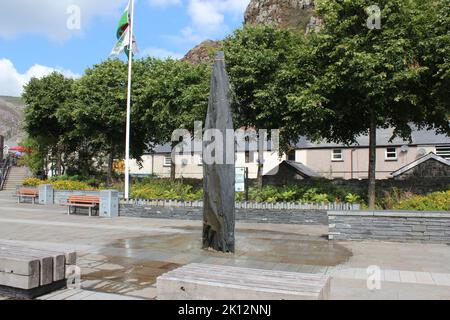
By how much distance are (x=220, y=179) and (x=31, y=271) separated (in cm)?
479

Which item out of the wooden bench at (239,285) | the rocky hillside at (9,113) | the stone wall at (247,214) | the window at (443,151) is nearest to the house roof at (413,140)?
the window at (443,151)

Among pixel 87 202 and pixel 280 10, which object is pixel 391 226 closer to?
pixel 87 202

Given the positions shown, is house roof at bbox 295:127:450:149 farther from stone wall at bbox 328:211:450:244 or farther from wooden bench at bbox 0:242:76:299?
wooden bench at bbox 0:242:76:299

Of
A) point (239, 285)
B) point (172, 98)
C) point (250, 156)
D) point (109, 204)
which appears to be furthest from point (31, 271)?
point (250, 156)

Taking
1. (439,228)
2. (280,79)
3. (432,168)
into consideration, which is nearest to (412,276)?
(439,228)

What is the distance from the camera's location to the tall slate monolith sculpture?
31.1 feet

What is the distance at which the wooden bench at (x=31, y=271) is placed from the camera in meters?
5.41

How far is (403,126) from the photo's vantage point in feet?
59.4

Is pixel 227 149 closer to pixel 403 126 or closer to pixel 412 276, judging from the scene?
pixel 412 276

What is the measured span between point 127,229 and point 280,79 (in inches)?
342

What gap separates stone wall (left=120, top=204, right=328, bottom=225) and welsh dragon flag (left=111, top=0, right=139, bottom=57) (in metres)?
7.38

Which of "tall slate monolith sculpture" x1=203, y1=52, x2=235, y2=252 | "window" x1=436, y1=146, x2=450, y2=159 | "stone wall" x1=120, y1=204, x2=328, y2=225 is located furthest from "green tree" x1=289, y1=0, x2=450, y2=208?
"window" x1=436, y1=146, x2=450, y2=159

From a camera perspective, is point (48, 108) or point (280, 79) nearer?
point (280, 79)

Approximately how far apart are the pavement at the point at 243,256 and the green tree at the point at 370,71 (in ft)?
16.6
